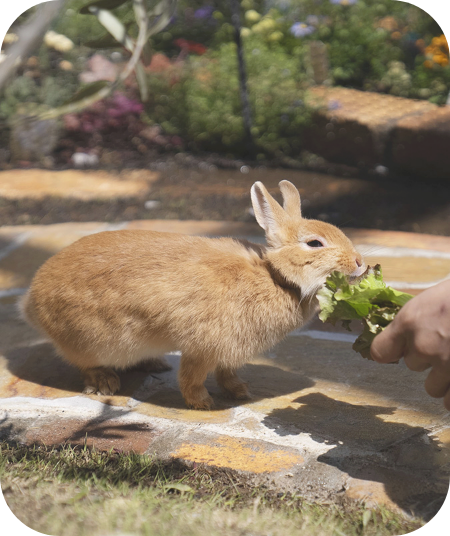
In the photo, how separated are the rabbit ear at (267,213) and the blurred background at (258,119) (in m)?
2.77

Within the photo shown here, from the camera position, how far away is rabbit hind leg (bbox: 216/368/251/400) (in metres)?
3.17

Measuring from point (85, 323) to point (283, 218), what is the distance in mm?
1093

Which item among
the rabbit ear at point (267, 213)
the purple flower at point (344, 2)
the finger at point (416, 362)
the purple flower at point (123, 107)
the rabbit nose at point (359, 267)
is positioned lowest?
the finger at point (416, 362)

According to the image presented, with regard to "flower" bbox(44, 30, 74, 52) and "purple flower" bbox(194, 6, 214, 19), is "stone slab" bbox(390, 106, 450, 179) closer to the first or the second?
"purple flower" bbox(194, 6, 214, 19)

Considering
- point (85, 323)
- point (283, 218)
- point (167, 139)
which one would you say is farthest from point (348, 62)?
point (85, 323)

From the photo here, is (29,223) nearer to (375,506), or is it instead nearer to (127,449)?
(127,449)

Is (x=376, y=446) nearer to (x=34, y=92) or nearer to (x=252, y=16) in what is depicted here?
(x=34, y=92)

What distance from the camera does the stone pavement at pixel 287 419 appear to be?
97.5 inches

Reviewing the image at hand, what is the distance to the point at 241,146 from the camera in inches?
305

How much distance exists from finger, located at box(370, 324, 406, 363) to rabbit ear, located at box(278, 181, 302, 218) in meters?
1.17

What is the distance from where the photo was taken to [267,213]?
317 cm

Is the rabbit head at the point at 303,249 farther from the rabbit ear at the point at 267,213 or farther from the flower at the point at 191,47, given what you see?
the flower at the point at 191,47

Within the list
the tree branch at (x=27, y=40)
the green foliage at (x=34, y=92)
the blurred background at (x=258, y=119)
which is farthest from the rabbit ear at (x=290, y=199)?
the green foliage at (x=34, y=92)

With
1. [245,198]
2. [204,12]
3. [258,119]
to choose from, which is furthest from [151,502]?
[204,12]
